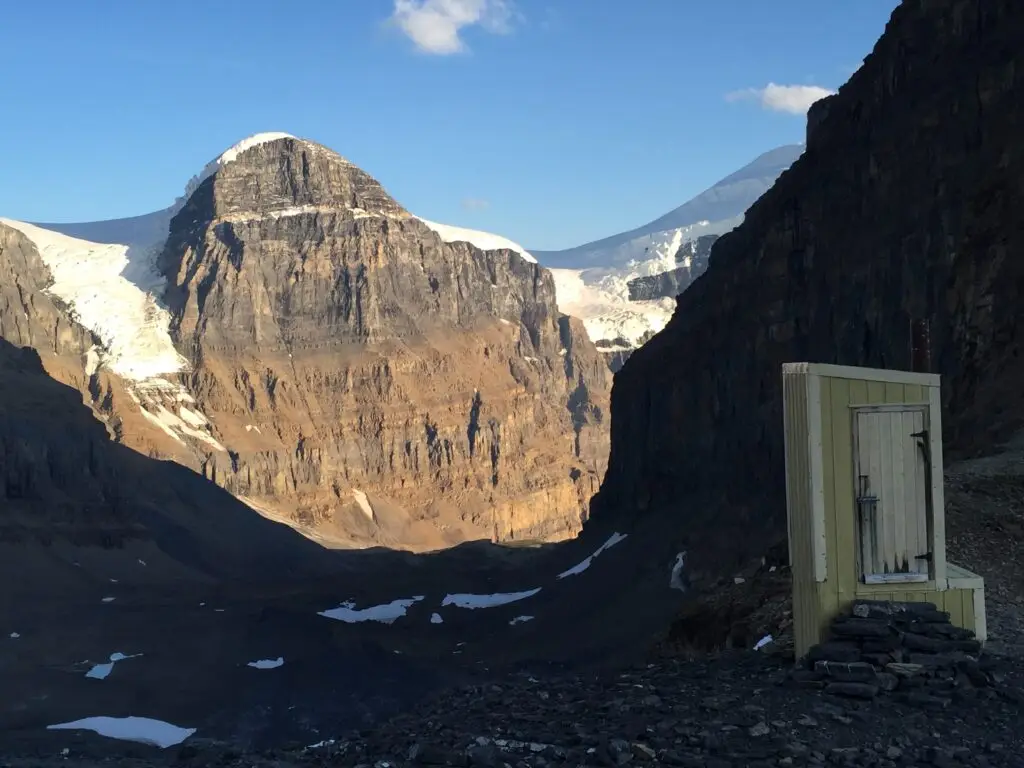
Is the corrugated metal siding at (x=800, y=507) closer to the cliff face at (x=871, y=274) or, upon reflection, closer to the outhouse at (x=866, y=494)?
the outhouse at (x=866, y=494)

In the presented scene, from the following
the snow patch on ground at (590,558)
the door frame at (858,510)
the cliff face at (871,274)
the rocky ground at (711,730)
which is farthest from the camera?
the snow patch on ground at (590,558)

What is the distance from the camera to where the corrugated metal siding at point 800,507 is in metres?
13.2

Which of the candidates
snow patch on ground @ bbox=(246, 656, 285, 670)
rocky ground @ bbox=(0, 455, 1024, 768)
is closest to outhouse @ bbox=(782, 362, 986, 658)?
rocky ground @ bbox=(0, 455, 1024, 768)

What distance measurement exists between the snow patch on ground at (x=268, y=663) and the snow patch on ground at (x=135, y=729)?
10923mm

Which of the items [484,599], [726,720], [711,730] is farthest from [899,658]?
[484,599]

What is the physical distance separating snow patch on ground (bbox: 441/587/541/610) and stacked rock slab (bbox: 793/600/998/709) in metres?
84.2

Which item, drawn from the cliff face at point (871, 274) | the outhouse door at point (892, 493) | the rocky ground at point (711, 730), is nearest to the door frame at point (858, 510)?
the outhouse door at point (892, 493)

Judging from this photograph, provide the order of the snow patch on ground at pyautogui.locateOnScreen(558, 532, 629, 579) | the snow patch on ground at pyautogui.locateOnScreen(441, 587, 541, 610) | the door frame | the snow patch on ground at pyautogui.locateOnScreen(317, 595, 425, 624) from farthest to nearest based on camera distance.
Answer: the snow patch on ground at pyautogui.locateOnScreen(441, 587, 541, 610)
the snow patch on ground at pyautogui.locateOnScreen(317, 595, 425, 624)
the snow patch on ground at pyautogui.locateOnScreen(558, 532, 629, 579)
the door frame

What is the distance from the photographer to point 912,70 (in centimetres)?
6256


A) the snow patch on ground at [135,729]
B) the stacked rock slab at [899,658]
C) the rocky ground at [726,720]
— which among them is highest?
the stacked rock slab at [899,658]

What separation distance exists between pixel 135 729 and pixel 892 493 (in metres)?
51.2

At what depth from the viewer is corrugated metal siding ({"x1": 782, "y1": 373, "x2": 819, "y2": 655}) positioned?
1323 cm

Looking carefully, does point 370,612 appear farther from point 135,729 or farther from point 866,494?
point 866,494

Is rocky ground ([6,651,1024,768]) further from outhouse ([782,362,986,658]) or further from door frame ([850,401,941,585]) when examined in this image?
door frame ([850,401,941,585])
